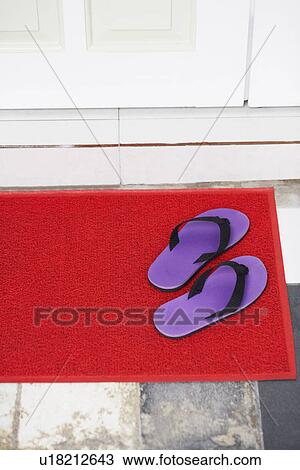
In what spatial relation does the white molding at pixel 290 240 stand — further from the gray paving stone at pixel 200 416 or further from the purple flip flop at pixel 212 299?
the gray paving stone at pixel 200 416

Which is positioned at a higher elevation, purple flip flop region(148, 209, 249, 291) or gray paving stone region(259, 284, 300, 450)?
purple flip flop region(148, 209, 249, 291)

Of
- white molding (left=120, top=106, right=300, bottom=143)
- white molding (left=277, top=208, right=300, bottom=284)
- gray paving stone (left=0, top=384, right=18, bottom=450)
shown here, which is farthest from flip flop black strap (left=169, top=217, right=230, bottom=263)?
gray paving stone (left=0, top=384, right=18, bottom=450)

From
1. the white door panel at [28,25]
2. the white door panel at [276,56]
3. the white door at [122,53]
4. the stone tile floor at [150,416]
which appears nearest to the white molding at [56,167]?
the white door at [122,53]

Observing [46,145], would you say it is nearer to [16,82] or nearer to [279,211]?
[16,82]

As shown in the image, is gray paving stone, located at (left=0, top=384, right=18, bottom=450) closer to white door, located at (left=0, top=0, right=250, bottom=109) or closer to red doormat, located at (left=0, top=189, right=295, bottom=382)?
red doormat, located at (left=0, top=189, right=295, bottom=382)

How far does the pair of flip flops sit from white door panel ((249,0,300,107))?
343 millimetres

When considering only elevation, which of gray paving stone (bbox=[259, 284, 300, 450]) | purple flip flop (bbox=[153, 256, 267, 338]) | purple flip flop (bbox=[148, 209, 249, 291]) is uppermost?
purple flip flop (bbox=[148, 209, 249, 291])

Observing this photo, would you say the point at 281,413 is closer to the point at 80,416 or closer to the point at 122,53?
the point at 80,416

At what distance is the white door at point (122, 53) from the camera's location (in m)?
1.74

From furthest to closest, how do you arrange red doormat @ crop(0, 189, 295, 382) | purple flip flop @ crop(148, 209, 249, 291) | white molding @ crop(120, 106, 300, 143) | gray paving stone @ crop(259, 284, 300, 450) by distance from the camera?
white molding @ crop(120, 106, 300, 143) → purple flip flop @ crop(148, 209, 249, 291) → red doormat @ crop(0, 189, 295, 382) → gray paving stone @ crop(259, 284, 300, 450)

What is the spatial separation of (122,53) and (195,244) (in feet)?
1.78

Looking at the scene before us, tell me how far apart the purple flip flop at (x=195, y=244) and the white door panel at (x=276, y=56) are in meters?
0.34

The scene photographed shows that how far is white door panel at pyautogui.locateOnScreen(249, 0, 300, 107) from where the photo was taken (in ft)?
5.69
